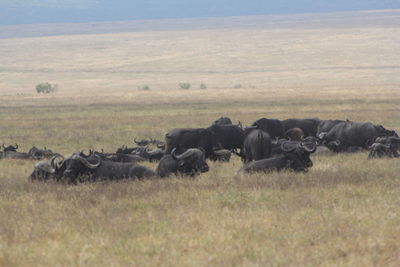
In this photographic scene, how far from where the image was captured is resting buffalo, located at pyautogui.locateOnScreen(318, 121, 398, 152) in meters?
21.3

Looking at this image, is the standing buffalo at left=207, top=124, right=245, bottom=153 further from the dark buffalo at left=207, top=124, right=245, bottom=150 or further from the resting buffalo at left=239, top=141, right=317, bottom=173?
the resting buffalo at left=239, top=141, right=317, bottom=173

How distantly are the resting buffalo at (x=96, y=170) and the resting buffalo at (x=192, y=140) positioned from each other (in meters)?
3.38

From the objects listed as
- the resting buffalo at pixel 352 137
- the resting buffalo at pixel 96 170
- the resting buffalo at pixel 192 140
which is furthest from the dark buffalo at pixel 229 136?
the resting buffalo at pixel 96 170

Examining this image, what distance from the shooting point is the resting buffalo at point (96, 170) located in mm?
14756

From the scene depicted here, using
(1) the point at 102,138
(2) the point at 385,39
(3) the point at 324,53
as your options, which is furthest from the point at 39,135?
(2) the point at 385,39

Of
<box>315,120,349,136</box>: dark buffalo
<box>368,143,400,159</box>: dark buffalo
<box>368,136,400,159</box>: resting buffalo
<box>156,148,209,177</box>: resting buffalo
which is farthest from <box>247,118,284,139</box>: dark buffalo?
<box>156,148,209,177</box>: resting buffalo

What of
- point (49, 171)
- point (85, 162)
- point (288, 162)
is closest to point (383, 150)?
point (288, 162)

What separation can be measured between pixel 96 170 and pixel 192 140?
14.0 ft

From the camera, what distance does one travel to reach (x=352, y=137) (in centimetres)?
2141

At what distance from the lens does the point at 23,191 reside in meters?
14.0

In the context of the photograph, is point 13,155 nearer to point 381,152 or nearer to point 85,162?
point 85,162

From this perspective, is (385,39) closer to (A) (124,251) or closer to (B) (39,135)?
(B) (39,135)

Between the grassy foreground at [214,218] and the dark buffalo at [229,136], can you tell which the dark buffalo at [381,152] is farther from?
the dark buffalo at [229,136]

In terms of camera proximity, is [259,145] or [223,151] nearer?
[259,145]
